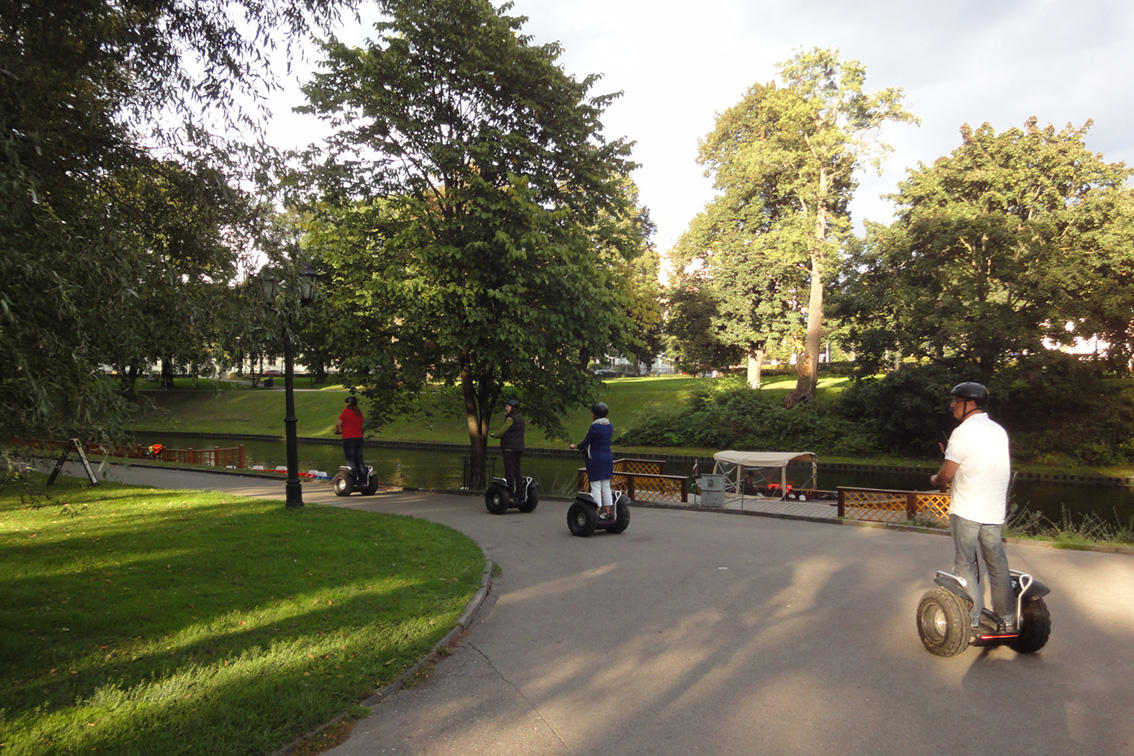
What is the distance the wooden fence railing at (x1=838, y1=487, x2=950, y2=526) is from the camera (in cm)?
1309

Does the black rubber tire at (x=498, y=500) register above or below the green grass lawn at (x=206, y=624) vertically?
below

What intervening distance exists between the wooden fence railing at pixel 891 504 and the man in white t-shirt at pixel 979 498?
8083mm

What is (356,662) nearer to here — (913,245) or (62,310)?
(62,310)

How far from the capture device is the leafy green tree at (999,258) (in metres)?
A: 29.7

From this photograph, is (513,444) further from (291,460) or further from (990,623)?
(990,623)

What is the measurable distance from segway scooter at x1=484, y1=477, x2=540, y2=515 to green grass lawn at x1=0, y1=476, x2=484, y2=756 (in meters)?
2.37

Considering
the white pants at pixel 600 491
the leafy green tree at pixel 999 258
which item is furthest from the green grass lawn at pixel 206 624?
the leafy green tree at pixel 999 258

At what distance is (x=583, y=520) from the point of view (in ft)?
35.1

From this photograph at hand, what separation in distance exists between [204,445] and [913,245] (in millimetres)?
39357

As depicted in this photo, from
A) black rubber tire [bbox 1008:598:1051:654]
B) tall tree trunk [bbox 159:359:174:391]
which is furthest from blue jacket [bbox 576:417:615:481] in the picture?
black rubber tire [bbox 1008:598:1051:654]

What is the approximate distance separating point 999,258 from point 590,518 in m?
28.7

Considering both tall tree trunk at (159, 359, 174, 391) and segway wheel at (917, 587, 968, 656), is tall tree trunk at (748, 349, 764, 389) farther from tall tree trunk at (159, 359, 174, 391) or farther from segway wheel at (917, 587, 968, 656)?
segway wheel at (917, 587, 968, 656)

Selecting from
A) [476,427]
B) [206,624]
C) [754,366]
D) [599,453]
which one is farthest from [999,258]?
[206,624]

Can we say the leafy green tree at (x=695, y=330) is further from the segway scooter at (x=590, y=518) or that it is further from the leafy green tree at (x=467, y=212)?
the segway scooter at (x=590, y=518)
